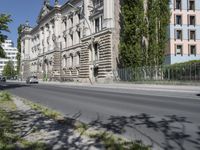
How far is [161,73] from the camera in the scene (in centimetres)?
3762

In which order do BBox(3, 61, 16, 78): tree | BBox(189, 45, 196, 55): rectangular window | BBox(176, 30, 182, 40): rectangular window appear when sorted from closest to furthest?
1. BBox(176, 30, 182, 40): rectangular window
2. BBox(189, 45, 196, 55): rectangular window
3. BBox(3, 61, 16, 78): tree

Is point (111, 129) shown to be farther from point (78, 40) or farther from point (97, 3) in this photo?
point (78, 40)

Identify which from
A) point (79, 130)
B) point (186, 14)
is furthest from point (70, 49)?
point (79, 130)

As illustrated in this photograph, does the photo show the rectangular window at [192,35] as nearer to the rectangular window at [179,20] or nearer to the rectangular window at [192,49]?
the rectangular window at [192,49]

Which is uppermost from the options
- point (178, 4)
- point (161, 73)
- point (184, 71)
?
point (178, 4)

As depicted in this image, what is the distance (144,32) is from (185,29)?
1692cm

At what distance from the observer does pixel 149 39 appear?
1756 inches

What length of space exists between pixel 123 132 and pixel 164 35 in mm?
37695

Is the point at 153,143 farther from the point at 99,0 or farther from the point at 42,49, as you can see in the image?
the point at 42,49

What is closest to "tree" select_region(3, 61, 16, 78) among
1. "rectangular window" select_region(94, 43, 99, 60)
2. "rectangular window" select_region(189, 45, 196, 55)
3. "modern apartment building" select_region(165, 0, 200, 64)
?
"rectangular window" select_region(94, 43, 99, 60)

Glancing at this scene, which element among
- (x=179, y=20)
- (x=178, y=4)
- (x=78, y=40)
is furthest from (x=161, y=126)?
(x=78, y=40)

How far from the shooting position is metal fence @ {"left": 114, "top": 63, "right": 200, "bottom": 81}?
108ft

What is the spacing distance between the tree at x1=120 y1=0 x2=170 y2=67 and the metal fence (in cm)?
163

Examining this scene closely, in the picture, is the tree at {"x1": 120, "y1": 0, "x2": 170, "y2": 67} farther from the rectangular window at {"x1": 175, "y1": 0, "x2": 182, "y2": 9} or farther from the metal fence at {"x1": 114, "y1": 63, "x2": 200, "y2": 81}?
the rectangular window at {"x1": 175, "y1": 0, "x2": 182, "y2": 9}
